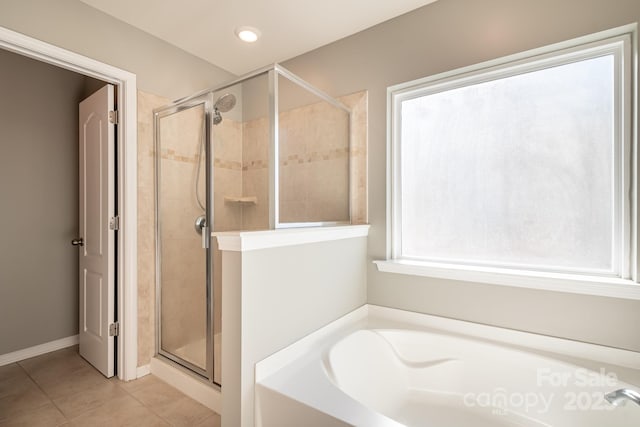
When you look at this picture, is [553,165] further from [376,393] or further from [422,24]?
[376,393]

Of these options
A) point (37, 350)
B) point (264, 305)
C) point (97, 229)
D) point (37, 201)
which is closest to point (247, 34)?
point (97, 229)

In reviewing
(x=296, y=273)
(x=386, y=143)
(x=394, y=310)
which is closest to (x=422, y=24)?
(x=386, y=143)

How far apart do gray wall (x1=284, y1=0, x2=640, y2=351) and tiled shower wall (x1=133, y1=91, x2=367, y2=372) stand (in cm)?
12

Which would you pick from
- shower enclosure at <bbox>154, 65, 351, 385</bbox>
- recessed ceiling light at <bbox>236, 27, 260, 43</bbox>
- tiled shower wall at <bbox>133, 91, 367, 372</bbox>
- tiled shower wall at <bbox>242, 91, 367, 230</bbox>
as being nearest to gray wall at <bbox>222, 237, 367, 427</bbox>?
shower enclosure at <bbox>154, 65, 351, 385</bbox>

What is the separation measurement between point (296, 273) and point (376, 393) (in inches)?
28.9

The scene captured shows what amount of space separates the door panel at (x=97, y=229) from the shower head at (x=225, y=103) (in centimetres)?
74

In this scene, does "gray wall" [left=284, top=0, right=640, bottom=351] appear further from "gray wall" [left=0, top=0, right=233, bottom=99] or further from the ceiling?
"gray wall" [left=0, top=0, right=233, bottom=99]

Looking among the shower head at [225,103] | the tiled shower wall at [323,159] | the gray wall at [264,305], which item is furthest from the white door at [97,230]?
the gray wall at [264,305]

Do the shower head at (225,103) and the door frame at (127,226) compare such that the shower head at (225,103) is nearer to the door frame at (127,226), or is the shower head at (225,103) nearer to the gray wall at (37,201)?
the door frame at (127,226)

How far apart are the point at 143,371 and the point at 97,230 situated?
103 centimetres

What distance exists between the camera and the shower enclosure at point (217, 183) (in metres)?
1.83

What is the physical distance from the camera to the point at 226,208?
202 centimetres

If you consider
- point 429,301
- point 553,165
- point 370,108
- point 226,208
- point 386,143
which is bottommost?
point 429,301

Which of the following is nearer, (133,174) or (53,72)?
(133,174)
